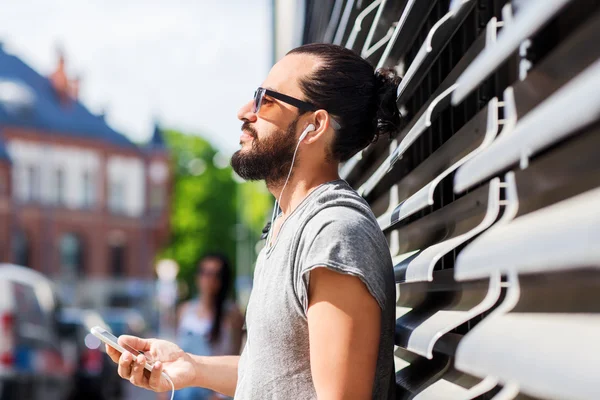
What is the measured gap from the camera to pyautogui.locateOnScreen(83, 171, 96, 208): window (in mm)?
58300

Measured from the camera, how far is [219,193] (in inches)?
2188

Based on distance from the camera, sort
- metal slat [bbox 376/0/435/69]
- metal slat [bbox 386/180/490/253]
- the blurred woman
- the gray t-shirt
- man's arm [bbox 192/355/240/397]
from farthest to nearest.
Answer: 1. the blurred woman
2. man's arm [bbox 192/355/240/397]
3. metal slat [bbox 376/0/435/69]
4. the gray t-shirt
5. metal slat [bbox 386/180/490/253]

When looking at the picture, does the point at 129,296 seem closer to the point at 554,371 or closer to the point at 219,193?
the point at 219,193

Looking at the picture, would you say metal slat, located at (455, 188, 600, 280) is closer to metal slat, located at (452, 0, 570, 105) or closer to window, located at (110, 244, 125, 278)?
metal slat, located at (452, 0, 570, 105)

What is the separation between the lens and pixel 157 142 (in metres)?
61.8

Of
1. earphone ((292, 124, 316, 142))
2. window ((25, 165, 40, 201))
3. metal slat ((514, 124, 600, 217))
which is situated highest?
window ((25, 165, 40, 201))

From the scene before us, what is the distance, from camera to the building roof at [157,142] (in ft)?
202

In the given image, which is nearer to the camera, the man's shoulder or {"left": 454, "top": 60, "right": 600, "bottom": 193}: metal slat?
{"left": 454, "top": 60, "right": 600, "bottom": 193}: metal slat

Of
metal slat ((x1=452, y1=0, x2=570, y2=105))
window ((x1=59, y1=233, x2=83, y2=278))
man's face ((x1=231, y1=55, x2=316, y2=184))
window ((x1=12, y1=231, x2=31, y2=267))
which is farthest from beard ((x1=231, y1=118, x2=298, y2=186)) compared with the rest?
window ((x1=59, y1=233, x2=83, y2=278))

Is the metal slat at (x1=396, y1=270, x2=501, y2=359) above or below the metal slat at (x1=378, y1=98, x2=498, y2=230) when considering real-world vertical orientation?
below

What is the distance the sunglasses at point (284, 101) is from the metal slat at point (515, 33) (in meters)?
0.62

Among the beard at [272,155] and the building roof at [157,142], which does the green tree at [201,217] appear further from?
the beard at [272,155]

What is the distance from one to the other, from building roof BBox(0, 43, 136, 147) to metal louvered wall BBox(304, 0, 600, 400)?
55.3 metres

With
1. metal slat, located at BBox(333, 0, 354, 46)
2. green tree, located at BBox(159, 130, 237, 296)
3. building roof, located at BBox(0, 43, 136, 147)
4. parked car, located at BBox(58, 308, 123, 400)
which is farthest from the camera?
building roof, located at BBox(0, 43, 136, 147)
